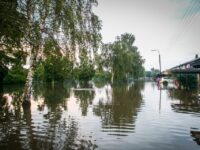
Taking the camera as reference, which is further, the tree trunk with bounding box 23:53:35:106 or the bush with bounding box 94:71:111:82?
the bush with bounding box 94:71:111:82

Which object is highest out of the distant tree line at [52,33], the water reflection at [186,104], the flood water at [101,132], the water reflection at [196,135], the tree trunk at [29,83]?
the distant tree line at [52,33]

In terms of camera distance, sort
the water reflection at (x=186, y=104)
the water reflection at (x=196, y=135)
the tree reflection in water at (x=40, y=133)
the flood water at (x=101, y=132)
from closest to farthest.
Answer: the tree reflection in water at (x=40, y=133), the flood water at (x=101, y=132), the water reflection at (x=196, y=135), the water reflection at (x=186, y=104)

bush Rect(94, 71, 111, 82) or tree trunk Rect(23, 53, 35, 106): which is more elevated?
bush Rect(94, 71, 111, 82)

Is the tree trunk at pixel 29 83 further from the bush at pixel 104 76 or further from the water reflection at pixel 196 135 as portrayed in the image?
the bush at pixel 104 76

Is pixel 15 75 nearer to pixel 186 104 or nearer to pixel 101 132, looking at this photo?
pixel 186 104

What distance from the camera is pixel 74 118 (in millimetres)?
17594

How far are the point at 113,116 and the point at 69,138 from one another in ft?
22.2

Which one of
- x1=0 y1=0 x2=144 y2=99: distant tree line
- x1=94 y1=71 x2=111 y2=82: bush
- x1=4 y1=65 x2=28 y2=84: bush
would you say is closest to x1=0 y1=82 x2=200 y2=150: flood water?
x1=0 y1=0 x2=144 y2=99: distant tree line

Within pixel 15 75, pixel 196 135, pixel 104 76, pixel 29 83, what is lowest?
pixel 196 135

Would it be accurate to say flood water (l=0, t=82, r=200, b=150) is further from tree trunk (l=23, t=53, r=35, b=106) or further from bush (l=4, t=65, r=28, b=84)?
bush (l=4, t=65, r=28, b=84)

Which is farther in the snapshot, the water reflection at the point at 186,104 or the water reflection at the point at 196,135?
the water reflection at the point at 186,104

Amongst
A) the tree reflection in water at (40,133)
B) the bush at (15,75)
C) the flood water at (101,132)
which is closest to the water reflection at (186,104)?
the flood water at (101,132)

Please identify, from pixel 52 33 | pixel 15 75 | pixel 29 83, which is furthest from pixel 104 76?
pixel 52 33

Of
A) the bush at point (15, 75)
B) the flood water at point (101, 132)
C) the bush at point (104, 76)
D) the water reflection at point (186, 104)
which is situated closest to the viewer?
the flood water at point (101, 132)
